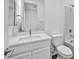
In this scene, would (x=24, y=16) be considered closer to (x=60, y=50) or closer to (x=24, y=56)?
(x=24, y=56)

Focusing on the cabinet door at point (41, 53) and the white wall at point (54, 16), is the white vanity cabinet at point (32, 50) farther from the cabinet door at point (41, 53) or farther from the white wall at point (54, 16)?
the white wall at point (54, 16)

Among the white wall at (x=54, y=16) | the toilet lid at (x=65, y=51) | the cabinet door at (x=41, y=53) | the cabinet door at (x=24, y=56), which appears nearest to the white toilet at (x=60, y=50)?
the toilet lid at (x=65, y=51)

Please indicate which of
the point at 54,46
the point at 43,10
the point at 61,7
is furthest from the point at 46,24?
the point at 61,7

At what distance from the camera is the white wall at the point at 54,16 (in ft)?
7.52

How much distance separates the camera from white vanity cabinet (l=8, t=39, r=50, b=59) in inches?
46.8

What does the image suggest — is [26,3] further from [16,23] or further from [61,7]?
[61,7]

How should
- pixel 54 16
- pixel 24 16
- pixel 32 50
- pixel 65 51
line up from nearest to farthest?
pixel 32 50 → pixel 24 16 → pixel 65 51 → pixel 54 16

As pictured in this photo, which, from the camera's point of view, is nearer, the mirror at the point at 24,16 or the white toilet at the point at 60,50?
the mirror at the point at 24,16

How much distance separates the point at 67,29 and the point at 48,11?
3.38 feet

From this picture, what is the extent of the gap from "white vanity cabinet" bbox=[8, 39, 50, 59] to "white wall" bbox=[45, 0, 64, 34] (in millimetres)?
780

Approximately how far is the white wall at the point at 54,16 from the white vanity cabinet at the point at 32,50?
78cm

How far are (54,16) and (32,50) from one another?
1.44 metres

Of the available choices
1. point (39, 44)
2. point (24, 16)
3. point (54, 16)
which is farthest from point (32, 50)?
point (54, 16)

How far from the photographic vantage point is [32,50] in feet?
4.65
